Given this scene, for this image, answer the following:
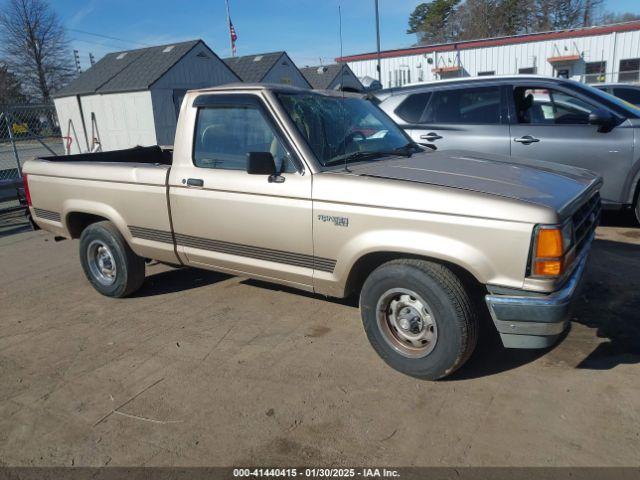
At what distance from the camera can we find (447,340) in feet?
9.75

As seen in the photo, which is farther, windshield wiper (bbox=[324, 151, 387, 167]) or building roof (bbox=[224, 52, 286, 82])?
building roof (bbox=[224, 52, 286, 82])

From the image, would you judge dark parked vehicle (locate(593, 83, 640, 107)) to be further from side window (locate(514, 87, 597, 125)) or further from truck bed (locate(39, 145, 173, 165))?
truck bed (locate(39, 145, 173, 165))

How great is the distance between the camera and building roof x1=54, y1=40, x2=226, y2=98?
61.1 feet

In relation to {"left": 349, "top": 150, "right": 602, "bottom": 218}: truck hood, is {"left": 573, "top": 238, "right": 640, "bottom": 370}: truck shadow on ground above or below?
below

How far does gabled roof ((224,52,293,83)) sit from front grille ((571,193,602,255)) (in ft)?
74.2

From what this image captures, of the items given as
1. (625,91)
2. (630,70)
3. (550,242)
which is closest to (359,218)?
(550,242)

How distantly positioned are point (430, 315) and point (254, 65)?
25388mm

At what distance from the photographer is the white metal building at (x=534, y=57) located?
87.9ft

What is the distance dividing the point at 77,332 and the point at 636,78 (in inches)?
1203

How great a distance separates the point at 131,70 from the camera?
64.7 ft

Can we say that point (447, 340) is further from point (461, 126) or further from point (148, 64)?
Answer: point (148, 64)

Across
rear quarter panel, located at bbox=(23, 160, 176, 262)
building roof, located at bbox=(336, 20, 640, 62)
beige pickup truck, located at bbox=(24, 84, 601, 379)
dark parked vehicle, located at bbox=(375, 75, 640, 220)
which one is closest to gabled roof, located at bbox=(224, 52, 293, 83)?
building roof, located at bbox=(336, 20, 640, 62)

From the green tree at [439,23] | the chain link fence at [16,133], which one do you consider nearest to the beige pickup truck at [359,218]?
the chain link fence at [16,133]

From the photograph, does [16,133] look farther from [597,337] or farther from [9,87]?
[9,87]
